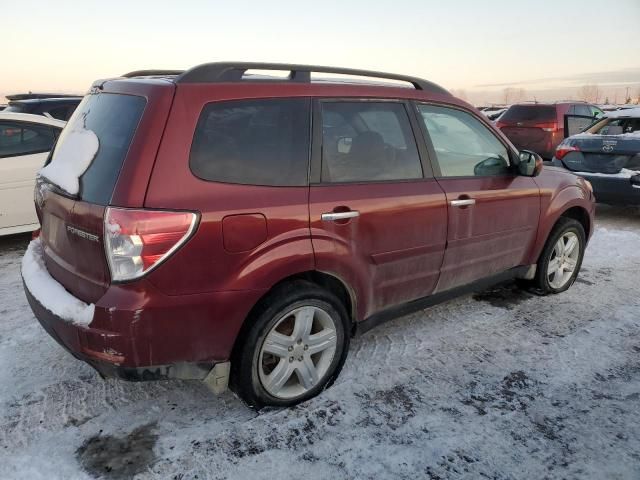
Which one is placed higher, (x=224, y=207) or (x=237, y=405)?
(x=224, y=207)

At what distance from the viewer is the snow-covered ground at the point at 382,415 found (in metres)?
2.37

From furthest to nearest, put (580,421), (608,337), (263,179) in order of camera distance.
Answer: (608,337) < (580,421) < (263,179)

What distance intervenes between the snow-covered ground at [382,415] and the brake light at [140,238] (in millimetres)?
905

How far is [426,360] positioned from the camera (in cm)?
332

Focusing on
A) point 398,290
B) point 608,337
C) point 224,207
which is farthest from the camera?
point 608,337

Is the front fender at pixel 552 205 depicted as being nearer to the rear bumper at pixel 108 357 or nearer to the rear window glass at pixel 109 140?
the rear bumper at pixel 108 357

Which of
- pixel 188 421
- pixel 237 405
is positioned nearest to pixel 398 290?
pixel 237 405

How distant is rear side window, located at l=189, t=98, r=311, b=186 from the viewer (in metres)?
2.39

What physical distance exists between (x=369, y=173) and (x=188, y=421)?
5.40ft

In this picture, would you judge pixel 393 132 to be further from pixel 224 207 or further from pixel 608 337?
pixel 608 337

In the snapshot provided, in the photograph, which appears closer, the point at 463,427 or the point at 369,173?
the point at 463,427

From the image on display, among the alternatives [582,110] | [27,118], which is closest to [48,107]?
[27,118]

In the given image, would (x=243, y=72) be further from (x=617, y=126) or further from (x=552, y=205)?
(x=617, y=126)

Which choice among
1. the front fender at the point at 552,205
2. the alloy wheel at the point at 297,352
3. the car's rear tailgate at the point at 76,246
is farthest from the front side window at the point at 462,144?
the car's rear tailgate at the point at 76,246
